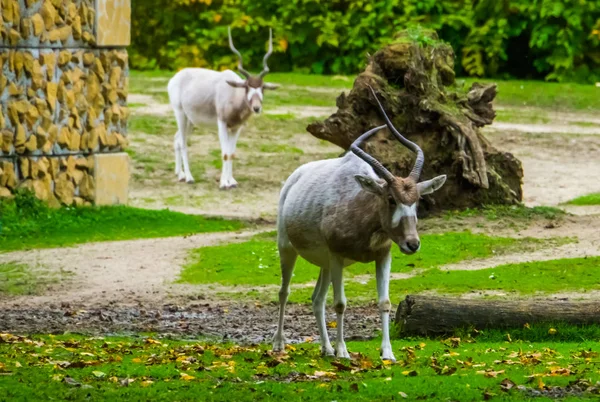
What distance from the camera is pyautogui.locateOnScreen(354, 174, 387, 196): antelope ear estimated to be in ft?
29.3

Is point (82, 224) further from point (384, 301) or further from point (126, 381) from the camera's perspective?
point (126, 381)

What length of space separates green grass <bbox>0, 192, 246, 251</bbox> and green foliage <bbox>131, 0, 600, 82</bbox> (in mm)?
13030

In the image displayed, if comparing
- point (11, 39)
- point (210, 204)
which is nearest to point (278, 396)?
point (11, 39)

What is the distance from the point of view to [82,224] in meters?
17.0

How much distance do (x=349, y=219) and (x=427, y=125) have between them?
290 inches

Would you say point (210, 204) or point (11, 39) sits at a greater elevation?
point (11, 39)

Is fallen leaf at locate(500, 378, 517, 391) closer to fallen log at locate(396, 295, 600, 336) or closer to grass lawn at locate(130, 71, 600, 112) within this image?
fallen log at locate(396, 295, 600, 336)

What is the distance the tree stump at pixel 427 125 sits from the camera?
16250mm

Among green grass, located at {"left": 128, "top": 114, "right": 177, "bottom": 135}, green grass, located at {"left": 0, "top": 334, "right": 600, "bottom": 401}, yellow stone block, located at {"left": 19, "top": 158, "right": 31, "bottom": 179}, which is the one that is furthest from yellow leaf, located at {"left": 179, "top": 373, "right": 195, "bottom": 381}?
green grass, located at {"left": 128, "top": 114, "right": 177, "bottom": 135}

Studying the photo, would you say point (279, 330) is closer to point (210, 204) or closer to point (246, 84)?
point (210, 204)

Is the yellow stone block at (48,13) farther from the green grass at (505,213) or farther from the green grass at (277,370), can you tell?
the green grass at (277,370)

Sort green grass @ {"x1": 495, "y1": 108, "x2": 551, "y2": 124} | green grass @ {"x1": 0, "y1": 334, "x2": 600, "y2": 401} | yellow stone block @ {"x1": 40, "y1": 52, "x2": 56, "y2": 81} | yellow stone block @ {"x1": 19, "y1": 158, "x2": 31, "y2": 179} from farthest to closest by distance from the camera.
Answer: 1. green grass @ {"x1": 495, "y1": 108, "x2": 551, "y2": 124}
2. yellow stone block @ {"x1": 40, "y1": 52, "x2": 56, "y2": 81}
3. yellow stone block @ {"x1": 19, "y1": 158, "x2": 31, "y2": 179}
4. green grass @ {"x1": 0, "y1": 334, "x2": 600, "y2": 401}

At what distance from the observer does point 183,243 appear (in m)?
16.1

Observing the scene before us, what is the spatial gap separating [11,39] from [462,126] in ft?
17.2
